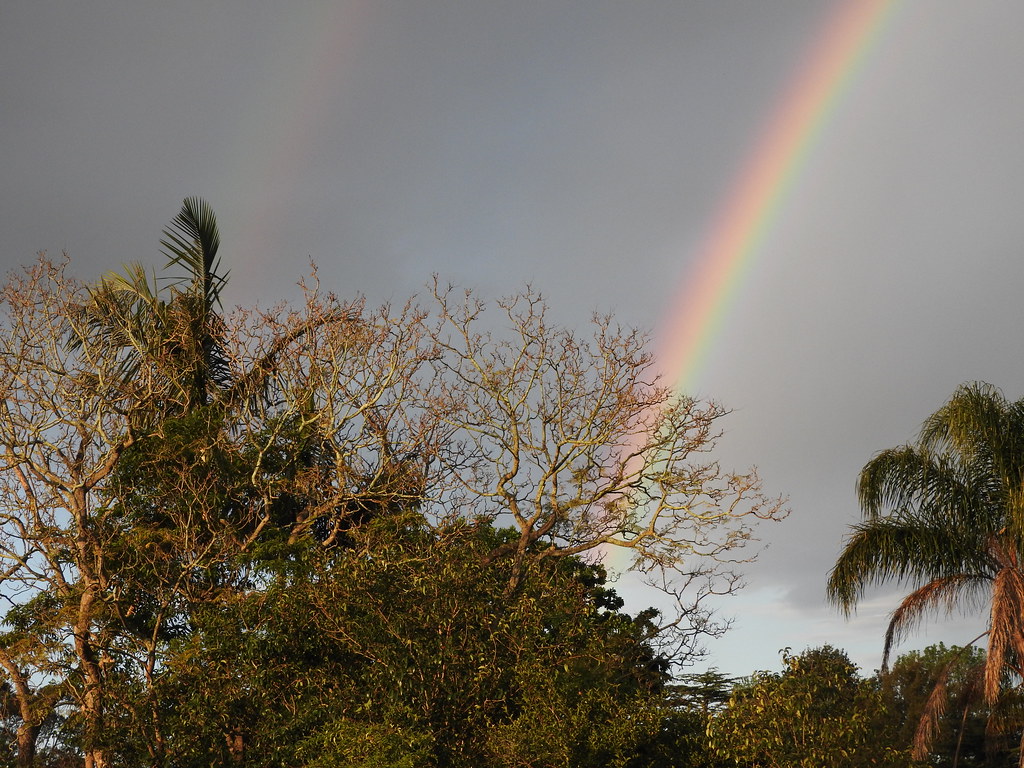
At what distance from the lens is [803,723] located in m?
12.6

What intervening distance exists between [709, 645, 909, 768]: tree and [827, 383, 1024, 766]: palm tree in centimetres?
678

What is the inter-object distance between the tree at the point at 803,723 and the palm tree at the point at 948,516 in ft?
22.3

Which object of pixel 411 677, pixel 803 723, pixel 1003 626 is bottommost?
pixel 803 723

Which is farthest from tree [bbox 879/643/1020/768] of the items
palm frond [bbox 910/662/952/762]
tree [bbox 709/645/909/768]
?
tree [bbox 709/645/909/768]

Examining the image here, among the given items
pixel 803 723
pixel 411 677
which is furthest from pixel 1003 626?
pixel 411 677

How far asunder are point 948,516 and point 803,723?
9027 millimetres

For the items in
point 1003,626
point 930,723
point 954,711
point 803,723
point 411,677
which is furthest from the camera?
point 954,711

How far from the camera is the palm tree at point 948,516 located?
19.7 meters

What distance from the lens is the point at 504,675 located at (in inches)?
572

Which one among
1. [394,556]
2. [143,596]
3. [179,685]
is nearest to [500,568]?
[394,556]

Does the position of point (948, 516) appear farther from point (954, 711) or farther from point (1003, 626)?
point (954, 711)

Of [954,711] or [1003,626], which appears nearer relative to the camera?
[1003,626]

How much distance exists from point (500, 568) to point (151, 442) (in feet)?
28.0

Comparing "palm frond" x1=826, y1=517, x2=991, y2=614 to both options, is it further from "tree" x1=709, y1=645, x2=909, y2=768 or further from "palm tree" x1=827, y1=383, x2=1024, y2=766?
"tree" x1=709, y1=645, x2=909, y2=768
